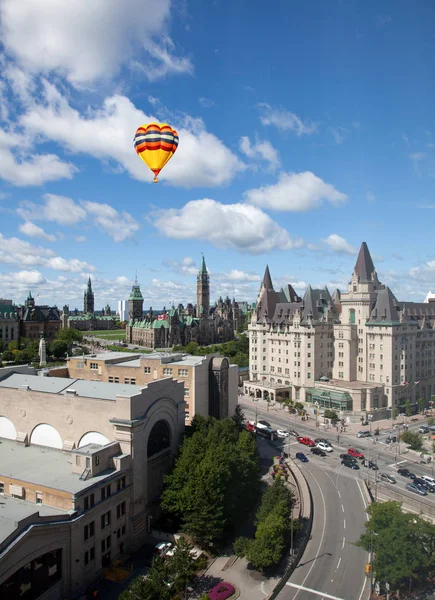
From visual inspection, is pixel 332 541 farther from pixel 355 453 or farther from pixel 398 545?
pixel 355 453

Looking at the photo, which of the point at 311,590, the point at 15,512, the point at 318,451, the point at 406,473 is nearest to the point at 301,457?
the point at 318,451

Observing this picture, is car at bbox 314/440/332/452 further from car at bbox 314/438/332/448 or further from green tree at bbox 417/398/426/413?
green tree at bbox 417/398/426/413

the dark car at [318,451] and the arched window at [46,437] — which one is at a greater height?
the arched window at [46,437]

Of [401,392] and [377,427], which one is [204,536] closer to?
[377,427]

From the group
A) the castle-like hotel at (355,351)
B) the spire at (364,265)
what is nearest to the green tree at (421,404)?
the castle-like hotel at (355,351)

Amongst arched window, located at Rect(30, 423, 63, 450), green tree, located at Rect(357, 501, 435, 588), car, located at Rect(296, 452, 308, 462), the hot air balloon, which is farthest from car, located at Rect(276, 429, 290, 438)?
the hot air balloon

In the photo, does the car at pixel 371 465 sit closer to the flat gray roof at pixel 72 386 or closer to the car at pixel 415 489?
the car at pixel 415 489
